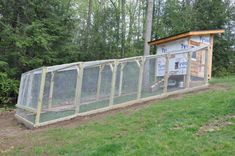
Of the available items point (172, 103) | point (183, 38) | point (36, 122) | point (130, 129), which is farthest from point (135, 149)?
point (183, 38)

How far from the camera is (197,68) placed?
12.4 m

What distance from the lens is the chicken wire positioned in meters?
10.7

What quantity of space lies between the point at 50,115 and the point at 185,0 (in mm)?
18186

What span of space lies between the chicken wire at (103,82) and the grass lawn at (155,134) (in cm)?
147

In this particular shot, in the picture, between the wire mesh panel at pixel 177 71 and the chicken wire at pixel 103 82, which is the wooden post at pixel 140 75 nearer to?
the chicken wire at pixel 103 82

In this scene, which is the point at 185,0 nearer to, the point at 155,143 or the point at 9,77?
the point at 9,77

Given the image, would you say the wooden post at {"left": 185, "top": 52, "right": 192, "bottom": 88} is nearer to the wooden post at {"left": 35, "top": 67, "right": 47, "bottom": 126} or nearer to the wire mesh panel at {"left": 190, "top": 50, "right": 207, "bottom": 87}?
the wire mesh panel at {"left": 190, "top": 50, "right": 207, "bottom": 87}

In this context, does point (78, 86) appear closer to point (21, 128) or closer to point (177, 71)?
point (21, 128)

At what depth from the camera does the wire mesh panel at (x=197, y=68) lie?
1225cm

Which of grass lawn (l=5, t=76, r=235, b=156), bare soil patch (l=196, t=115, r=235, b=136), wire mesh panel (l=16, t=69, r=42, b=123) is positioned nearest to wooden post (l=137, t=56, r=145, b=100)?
grass lawn (l=5, t=76, r=235, b=156)

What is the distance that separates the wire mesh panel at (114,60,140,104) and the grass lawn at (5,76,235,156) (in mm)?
1581

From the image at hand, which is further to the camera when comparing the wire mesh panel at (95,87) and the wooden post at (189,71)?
the wooden post at (189,71)

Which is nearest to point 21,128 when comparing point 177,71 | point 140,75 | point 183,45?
point 140,75

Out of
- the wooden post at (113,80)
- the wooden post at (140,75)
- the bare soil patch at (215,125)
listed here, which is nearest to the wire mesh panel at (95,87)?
the wooden post at (113,80)
